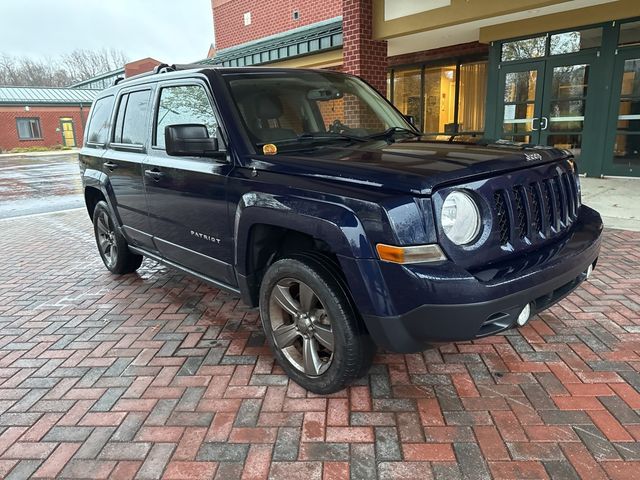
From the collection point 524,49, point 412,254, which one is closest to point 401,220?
point 412,254

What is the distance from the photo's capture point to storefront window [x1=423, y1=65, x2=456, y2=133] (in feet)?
42.3

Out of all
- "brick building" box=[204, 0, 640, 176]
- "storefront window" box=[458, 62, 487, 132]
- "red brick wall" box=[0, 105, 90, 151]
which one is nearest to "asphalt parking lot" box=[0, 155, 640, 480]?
"brick building" box=[204, 0, 640, 176]

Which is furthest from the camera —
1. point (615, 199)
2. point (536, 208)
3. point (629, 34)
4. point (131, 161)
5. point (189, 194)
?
point (629, 34)

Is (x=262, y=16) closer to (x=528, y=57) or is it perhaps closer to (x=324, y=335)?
(x=528, y=57)

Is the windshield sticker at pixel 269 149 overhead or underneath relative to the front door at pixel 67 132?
overhead

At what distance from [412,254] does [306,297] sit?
796 mm

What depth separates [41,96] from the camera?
37062 millimetres

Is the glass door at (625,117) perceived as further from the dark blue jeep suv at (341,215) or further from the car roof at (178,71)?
the car roof at (178,71)

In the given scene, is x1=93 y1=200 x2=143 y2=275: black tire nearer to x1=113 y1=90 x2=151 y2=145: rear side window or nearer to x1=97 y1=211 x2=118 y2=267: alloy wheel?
x1=97 y1=211 x2=118 y2=267: alloy wheel

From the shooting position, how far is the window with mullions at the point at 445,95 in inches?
484

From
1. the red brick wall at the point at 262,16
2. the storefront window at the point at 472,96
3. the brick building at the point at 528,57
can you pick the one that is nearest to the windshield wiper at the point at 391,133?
the brick building at the point at 528,57

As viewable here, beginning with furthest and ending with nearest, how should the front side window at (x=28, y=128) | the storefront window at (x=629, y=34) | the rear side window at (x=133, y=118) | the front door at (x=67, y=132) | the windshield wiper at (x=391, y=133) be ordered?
the front door at (x=67, y=132) → the front side window at (x=28, y=128) → the storefront window at (x=629, y=34) → the rear side window at (x=133, y=118) → the windshield wiper at (x=391, y=133)

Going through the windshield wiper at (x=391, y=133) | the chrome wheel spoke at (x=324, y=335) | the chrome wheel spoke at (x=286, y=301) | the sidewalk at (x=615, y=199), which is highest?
the windshield wiper at (x=391, y=133)

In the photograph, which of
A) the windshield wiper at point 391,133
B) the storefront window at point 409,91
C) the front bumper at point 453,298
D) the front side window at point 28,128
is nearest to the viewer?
the front bumper at point 453,298
